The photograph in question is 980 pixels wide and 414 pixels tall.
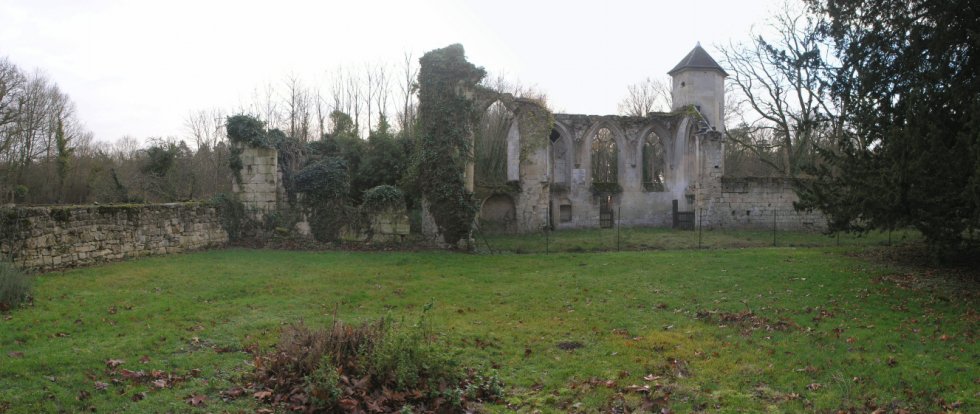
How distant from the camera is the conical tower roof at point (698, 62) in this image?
29.3 metres

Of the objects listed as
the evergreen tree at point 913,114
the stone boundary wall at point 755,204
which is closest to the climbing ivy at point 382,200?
the evergreen tree at point 913,114

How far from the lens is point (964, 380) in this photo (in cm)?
636

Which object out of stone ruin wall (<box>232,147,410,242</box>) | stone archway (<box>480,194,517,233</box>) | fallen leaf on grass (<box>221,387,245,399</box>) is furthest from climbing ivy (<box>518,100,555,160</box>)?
fallen leaf on grass (<box>221,387,245,399</box>)

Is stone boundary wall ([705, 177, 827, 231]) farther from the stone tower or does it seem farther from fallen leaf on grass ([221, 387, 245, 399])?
fallen leaf on grass ([221, 387, 245, 399])

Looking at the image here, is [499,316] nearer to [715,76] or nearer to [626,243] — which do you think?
[626,243]

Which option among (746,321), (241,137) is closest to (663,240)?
(746,321)

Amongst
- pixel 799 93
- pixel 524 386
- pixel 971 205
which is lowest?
pixel 524 386

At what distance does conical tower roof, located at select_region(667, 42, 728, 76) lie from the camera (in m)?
29.3

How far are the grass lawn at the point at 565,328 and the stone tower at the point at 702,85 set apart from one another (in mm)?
15623

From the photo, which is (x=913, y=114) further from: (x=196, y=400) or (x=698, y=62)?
(x=698, y=62)

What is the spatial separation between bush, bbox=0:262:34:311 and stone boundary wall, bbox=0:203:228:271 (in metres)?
2.78

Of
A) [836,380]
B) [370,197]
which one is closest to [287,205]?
[370,197]

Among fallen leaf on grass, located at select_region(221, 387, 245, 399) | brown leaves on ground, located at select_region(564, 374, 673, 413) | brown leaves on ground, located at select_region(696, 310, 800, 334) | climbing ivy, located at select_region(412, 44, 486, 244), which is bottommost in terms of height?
brown leaves on ground, located at select_region(564, 374, 673, 413)

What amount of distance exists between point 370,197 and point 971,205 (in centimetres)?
1461
